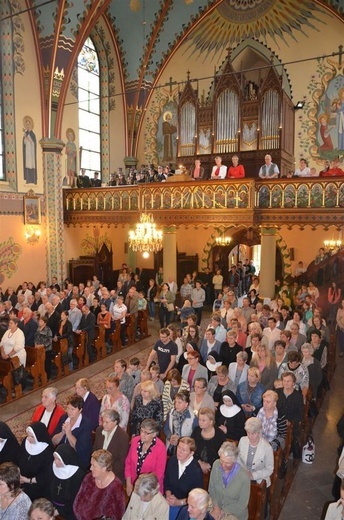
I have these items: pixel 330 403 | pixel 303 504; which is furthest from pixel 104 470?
pixel 330 403

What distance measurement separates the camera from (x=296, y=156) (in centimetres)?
1756

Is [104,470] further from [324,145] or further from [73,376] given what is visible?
[324,145]

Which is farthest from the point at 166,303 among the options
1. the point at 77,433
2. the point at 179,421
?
the point at 77,433

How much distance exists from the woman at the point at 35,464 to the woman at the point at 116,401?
1279 mm

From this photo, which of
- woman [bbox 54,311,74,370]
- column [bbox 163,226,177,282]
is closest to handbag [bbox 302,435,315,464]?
woman [bbox 54,311,74,370]

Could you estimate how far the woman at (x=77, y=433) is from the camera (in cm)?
506

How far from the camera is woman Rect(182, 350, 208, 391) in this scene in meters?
6.87

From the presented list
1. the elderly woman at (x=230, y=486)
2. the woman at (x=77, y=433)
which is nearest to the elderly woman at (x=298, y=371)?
the elderly woman at (x=230, y=486)

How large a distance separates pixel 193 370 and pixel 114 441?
2243 mm

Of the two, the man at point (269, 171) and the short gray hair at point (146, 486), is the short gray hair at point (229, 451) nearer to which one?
the short gray hair at point (146, 486)

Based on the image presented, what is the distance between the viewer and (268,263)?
13.9 metres

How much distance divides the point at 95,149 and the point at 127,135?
6.05 ft

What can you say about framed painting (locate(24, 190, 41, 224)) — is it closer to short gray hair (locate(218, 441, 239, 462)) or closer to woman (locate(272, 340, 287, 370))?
woman (locate(272, 340, 287, 370))

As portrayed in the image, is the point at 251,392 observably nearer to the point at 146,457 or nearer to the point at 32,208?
the point at 146,457
